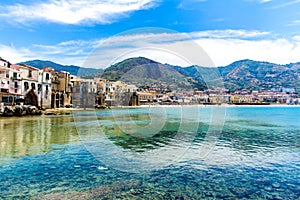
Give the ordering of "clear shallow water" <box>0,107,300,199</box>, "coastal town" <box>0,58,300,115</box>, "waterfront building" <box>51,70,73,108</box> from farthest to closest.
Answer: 1. "waterfront building" <box>51,70,73,108</box>
2. "coastal town" <box>0,58,300,115</box>
3. "clear shallow water" <box>0,107,300,199</box>

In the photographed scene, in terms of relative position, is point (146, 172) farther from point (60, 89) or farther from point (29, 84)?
point (60, 89)

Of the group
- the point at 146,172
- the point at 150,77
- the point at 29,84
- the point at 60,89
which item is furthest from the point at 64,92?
the point at 146,172

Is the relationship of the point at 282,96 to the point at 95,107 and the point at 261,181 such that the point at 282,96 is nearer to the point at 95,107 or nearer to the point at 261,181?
the point at 95,107

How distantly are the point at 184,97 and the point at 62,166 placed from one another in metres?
113

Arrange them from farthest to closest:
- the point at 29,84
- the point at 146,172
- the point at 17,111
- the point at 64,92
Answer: the point at 64,92 < the point at 29,84 < the point at 17,111 < the point at 146,172

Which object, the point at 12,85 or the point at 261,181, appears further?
the point at 12,85

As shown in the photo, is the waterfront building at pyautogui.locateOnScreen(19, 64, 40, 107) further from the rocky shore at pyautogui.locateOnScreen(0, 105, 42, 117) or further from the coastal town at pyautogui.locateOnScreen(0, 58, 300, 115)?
the rocky shore at pyautogui.locateOnScreen(0, 105, 42, 117)

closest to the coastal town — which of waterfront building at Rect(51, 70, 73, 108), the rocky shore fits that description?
waterfront building at Rect(51, 70, 73, 108)

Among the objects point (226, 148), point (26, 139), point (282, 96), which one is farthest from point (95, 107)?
point (282, 96)

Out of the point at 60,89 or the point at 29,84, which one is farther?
the point at 60,89

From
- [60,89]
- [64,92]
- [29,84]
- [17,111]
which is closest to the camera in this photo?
[17,111]

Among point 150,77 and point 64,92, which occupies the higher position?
point 150,77

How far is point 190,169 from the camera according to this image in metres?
11.2

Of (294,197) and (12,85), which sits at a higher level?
(12,85)
